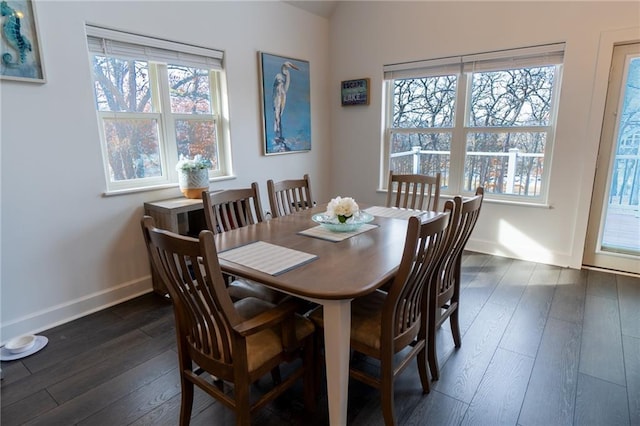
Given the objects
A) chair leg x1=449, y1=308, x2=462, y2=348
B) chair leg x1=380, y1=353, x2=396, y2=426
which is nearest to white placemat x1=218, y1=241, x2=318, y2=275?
chair leg x1=380, y1=353, x2=396, y2=426

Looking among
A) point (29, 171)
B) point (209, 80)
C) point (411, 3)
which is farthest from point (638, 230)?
point (29, 171)

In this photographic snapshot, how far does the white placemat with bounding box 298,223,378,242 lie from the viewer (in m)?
1.88

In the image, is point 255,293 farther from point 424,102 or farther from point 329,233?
point 424,102

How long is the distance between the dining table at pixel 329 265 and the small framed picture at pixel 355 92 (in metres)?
2.48

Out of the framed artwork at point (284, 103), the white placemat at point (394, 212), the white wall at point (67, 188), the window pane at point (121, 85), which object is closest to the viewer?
the white wall at point (67, 188)

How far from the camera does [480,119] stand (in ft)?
11.9

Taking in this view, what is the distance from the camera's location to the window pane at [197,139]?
311 centimetres

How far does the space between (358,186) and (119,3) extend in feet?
9.63

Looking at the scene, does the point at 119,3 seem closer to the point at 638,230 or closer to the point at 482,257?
the point at 482,257

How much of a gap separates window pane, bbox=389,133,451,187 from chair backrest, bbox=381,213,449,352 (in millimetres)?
2535

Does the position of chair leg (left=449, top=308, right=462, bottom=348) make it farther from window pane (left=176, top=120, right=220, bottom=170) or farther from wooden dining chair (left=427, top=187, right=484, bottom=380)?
window pane (left=176, top=120, right=220, bottom=170)

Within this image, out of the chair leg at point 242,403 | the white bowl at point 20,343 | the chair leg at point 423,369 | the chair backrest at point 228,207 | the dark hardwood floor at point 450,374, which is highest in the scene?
the chair backrest at point 228,207

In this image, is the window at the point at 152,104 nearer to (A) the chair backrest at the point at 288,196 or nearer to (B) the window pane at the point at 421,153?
(A) the chair backrest at the point at 288,196

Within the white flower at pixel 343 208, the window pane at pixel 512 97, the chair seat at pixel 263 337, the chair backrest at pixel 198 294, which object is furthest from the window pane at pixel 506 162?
the chair backrest at pixel 198 294
